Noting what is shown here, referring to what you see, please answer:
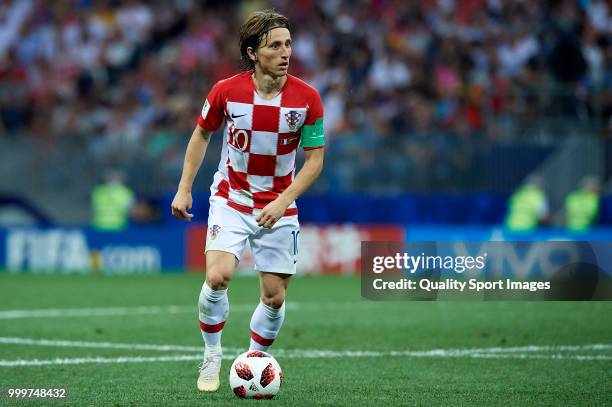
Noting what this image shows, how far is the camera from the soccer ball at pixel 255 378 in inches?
262

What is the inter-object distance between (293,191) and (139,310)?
6.10 metres

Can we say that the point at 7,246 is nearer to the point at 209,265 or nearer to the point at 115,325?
the point at 115,325

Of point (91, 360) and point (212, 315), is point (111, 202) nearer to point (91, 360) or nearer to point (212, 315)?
point (91, 360)

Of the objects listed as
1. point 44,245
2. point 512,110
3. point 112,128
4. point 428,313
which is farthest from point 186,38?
point 428,313

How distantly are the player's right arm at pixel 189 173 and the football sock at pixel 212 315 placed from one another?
513mm

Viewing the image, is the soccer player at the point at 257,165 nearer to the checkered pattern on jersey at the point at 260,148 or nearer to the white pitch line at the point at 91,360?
the checkered pattern on jersey at the point at 260,148

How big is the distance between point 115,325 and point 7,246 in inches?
376

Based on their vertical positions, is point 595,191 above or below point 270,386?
below

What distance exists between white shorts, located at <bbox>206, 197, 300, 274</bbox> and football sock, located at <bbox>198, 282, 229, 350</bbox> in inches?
11.8

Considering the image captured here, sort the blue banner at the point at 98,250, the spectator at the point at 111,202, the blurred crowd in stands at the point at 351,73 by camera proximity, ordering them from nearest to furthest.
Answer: the blurred crowd in stands at the point at 351,73 < the blue banner at the point at 98,250 < the spectator at the point at 111,202

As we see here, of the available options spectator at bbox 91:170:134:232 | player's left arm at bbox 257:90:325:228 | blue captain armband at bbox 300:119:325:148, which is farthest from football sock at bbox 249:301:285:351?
spectator at bbox 91:170:134:232

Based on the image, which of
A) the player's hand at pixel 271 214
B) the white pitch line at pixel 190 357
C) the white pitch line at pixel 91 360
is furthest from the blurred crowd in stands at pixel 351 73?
the player's hand at pixel 271 214

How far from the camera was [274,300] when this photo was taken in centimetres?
723

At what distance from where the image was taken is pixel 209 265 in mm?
7051
